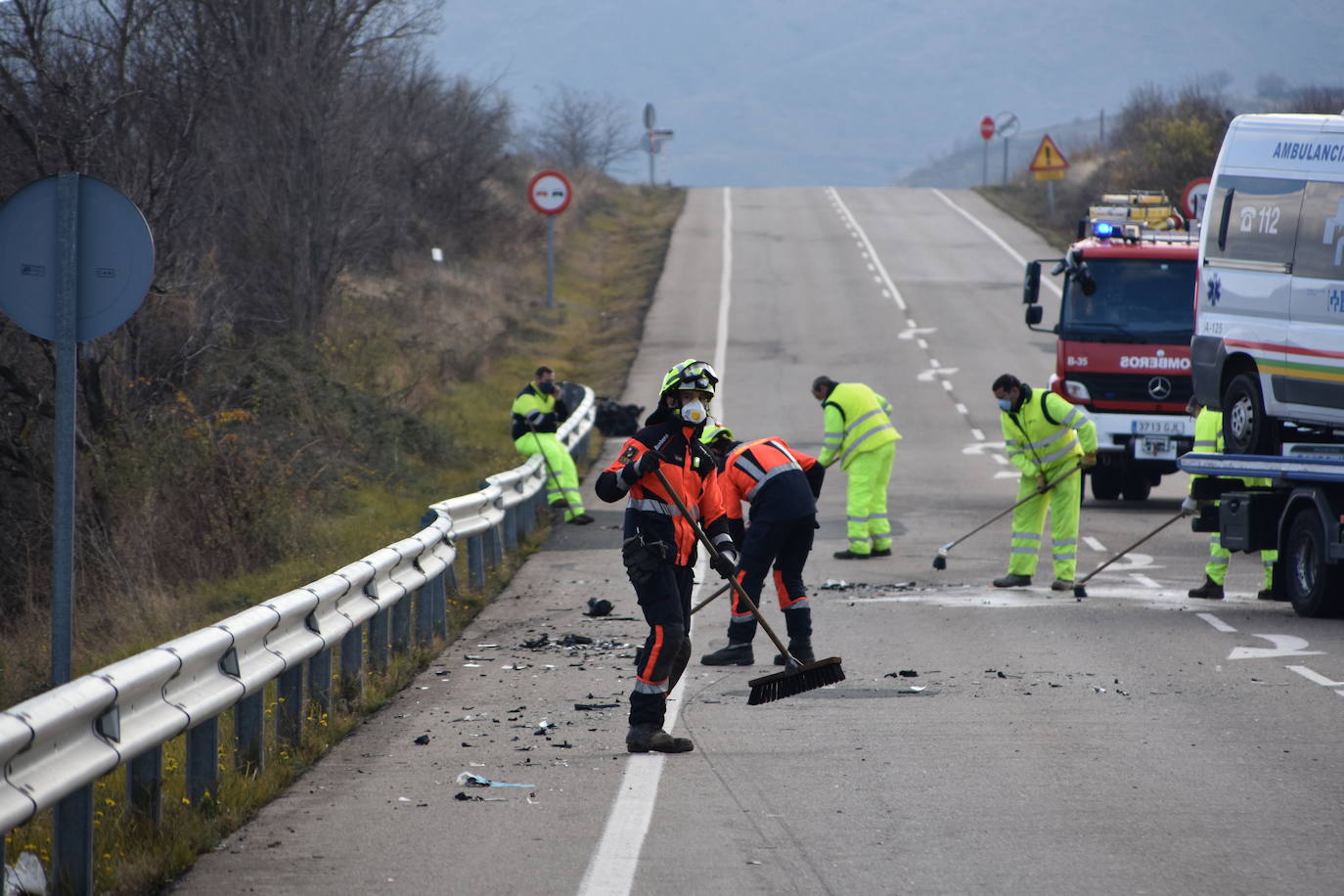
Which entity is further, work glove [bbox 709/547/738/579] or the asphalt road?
work glove [bbox 709/547/738/579]

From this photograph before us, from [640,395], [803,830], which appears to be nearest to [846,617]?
[803,830]

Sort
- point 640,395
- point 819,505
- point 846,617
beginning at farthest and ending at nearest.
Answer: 1. point 640,395
2. point 819,505
3. point 846,617

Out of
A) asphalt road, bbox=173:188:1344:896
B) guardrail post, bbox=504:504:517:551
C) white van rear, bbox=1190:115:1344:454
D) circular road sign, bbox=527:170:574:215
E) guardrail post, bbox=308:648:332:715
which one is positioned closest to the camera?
asphalt road, bbox=173:188:1344:896

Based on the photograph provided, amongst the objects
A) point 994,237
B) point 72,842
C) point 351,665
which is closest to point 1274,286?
point 351,665

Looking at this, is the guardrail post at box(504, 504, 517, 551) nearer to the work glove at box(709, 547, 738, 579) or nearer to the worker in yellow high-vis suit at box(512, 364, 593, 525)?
the worker in yellow high-vis suit at box(512, 364, 593, 525)

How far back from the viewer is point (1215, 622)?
458 inches

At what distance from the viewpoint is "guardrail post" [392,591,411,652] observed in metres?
9.88

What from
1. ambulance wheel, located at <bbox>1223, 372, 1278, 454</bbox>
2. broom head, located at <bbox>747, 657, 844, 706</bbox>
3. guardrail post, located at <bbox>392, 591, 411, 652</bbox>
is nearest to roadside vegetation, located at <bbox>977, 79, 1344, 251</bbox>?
ambulance wheel, located at <bbox>1223, 372, 1278, 454</bbox>

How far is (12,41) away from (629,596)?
7.10 metres

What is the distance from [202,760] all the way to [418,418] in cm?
1525

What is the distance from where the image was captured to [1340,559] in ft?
36.9

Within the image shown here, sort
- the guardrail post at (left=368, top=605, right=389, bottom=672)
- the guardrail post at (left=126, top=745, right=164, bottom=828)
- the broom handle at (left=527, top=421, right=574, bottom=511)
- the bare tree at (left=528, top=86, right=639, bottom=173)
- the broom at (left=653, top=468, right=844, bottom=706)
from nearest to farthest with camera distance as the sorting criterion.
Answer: the guardrail post at (left=126, top=745, right=164, bottom=828), the broom at (left=653, top=468, right=844, bottom=706), the guardrail post at (left=368, top=605, right=389, bottom=672), the broom handle at (left=527, top=421, right=574, bottom=511), the bare tree at (left=528, top=86, right=639, bottom=173)

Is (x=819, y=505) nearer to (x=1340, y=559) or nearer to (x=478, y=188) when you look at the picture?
(x=1340, y=559)

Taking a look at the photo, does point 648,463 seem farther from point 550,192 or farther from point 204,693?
point 550,192
